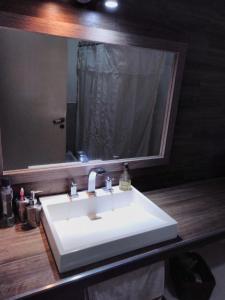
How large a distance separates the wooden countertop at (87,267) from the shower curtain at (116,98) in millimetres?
453

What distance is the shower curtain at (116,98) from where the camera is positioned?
1.31 metres

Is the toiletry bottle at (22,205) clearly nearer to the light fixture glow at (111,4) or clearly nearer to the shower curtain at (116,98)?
the shower curtain at (116,98)

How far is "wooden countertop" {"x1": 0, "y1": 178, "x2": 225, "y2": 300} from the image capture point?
0.82 metres

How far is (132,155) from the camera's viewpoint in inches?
60.9

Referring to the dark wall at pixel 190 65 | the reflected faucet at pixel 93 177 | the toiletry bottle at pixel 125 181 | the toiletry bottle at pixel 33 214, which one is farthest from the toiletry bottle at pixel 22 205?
the dark wall at pixel 190 65

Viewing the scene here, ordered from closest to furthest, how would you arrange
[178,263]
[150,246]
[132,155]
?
[150,246], [132,155], [178,263]

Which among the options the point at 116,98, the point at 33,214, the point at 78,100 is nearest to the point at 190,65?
the point at 116,98

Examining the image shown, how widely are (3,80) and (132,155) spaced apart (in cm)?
87

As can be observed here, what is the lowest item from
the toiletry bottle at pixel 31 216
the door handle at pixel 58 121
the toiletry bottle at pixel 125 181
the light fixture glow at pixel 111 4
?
the toiletry bottle at pixel 31 216

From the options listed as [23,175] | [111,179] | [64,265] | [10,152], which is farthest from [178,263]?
[10,152]

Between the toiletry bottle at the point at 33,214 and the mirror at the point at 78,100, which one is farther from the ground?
the mirror at the point at 78,100

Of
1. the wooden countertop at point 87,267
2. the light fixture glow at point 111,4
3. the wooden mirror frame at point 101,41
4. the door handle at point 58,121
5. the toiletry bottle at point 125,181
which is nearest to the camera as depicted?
the wooden countertop at point 87,267

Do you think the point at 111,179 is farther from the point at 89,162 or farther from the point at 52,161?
the point at 52,161

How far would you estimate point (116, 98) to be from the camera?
4.80 ft
